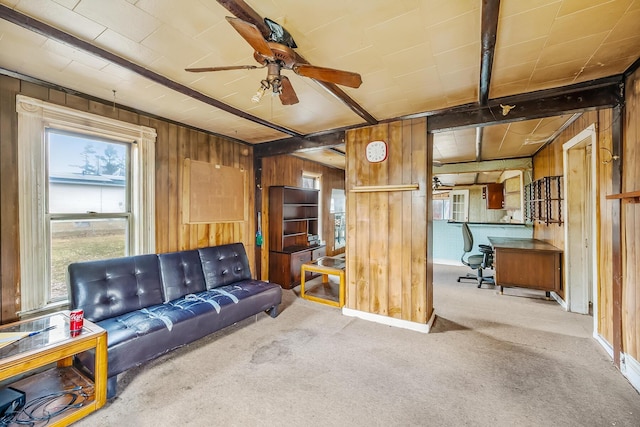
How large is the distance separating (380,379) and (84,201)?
3.22m

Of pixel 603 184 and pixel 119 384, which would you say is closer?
pixel 119 384

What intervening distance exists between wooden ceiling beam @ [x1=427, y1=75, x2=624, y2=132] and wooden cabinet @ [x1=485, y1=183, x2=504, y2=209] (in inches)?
158

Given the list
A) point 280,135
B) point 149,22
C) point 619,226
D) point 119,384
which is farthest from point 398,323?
point 149,22

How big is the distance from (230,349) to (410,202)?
2.44 m

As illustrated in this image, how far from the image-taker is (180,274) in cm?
298

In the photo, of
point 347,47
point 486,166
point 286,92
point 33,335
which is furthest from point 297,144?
point 486,166

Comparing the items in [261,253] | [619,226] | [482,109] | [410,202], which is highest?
[482,109]

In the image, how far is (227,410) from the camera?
1.81m

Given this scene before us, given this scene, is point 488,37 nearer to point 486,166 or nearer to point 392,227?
point 392,227

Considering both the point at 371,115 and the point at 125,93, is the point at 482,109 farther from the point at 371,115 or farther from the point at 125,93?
the point at 125,93

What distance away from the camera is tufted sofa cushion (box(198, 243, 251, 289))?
A: 10.7 feet

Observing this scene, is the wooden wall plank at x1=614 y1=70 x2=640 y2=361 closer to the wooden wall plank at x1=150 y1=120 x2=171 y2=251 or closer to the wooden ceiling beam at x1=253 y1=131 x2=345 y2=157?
the wooden ceiling beam at x1=253 y1=131 x2=345 y2=157

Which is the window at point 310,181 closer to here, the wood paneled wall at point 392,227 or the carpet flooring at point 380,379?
the wood paneled wall at point 392,227

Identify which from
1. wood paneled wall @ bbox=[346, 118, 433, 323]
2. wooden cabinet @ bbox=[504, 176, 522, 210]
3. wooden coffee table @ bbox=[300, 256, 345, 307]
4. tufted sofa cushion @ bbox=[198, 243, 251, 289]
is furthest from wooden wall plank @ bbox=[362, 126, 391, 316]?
wooden cabinet @ bbox=[504, 176, 522, 210]
